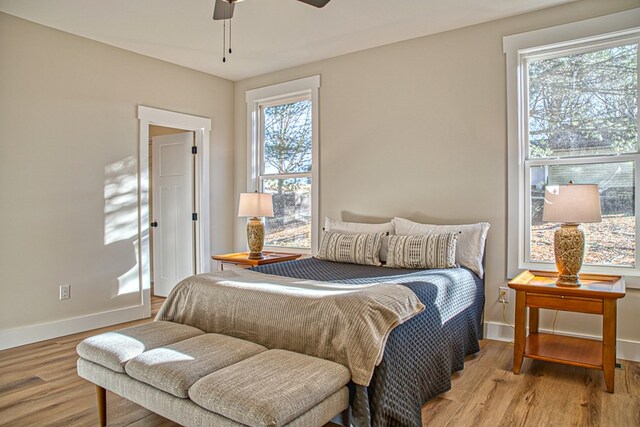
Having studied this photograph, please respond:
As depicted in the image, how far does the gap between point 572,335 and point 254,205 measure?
285 cm

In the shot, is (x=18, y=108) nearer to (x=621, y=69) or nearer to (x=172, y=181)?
(x=172, y=181)

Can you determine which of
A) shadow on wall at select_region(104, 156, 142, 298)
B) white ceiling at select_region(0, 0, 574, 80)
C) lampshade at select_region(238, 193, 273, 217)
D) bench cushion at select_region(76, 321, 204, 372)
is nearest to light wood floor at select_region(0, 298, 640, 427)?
bench cushion at select_region(76, 321, 204, 372)

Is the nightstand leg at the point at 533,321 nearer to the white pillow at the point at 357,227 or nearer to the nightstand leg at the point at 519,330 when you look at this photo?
the nightstand leg at the point at 519,330

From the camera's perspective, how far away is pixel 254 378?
1732mm

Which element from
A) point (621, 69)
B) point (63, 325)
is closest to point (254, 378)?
point (63, 325)

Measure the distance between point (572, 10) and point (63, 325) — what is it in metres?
4.76

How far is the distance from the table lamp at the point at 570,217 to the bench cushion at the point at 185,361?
198cm

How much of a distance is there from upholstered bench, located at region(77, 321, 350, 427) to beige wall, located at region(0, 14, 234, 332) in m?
1.78

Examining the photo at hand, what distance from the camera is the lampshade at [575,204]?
270 cm

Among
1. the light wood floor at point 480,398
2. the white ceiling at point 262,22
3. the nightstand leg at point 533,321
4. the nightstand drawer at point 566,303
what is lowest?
the light wood floor at point 480,398

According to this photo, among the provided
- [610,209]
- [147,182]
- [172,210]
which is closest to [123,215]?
[147,182]

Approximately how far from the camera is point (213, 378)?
1.76 meters

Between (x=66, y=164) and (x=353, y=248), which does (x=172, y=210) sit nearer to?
(x=66, y=164)

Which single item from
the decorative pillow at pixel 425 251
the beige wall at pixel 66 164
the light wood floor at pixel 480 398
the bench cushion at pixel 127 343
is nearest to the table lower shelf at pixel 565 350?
the light wood floor at pixel 480 398
